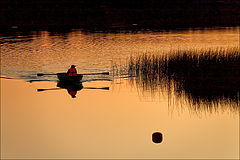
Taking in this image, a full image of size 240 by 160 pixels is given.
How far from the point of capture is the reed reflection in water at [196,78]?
20.6 metres

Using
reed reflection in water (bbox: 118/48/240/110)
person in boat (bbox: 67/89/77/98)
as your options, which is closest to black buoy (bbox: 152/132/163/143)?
reed reflection in water (bbox: 118/48/240/110)

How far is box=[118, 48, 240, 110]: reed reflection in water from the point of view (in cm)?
2059

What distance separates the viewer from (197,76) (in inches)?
915

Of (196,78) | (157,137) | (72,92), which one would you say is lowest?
(157,137)

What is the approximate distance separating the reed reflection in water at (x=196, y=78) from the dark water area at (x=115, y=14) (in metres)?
38.8

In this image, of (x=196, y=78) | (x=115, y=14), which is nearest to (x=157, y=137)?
(x=196, y=78)

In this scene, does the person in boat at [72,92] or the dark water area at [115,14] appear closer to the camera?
the person in boat at [72,92]

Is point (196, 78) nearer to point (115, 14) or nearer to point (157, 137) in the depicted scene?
point (157, 137)

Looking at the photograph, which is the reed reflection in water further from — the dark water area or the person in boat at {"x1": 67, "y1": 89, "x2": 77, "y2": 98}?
the dark water area

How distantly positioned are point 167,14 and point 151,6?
338 inches

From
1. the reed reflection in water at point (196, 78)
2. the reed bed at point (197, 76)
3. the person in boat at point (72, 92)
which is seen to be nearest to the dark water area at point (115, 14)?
the reed bed at point (197, 76)

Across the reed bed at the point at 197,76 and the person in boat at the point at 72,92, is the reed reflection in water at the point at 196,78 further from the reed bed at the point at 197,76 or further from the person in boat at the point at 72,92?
the person in boat at the point at 72,92

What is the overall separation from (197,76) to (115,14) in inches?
2623

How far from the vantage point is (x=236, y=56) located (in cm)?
2548
